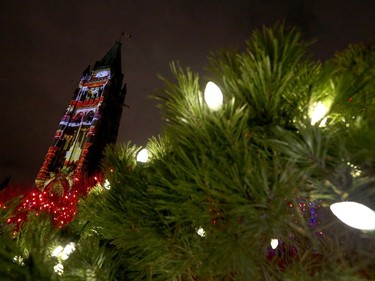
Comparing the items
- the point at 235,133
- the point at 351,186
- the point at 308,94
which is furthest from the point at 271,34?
the point at 351,186

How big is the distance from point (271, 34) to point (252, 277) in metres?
0.98

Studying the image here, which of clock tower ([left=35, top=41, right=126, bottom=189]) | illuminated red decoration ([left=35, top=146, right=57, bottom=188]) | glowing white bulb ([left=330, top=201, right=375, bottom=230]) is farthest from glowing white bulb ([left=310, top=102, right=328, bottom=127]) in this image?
illuminated red decoration ([left=35, top=146, right=57, bottom=188])

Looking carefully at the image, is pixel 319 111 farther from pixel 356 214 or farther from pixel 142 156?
pixel 142 156

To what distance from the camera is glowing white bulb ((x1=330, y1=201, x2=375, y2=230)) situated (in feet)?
2.81

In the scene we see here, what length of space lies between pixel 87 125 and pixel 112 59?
13.1 meters

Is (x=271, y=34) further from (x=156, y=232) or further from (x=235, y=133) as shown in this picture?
(x=156, y=232)

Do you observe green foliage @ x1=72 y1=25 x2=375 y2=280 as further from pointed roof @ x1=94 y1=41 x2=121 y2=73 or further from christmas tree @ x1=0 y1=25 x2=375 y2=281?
pointed roof @ x1=94 y1=41 x2=121 y2=73

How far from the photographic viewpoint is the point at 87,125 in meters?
35.7

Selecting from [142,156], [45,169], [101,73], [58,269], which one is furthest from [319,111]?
[101,73]

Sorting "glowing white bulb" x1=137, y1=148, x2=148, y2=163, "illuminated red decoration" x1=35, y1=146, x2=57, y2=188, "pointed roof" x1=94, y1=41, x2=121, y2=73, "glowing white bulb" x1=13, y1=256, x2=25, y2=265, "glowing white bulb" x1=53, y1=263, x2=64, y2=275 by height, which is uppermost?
"pointed roof" x1=94, y1=41, x2=121, y2=73

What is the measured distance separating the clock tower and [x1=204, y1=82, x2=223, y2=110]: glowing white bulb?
31273mm

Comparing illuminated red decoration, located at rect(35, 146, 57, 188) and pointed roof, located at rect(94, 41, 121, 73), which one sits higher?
pointed roof, located at rect(94, 41, 121, 73)

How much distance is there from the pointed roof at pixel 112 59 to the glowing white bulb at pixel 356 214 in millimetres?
44072

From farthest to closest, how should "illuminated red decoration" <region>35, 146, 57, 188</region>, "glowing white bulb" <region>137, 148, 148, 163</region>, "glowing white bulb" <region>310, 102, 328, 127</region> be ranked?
"illuminated red decoration" <region>35, 146, 57, 188</region> < "glowing white bulb" <region>137, 148, 148, 163</region> < "glowing white bulb" <region>310, 102, 328, 127</region>
